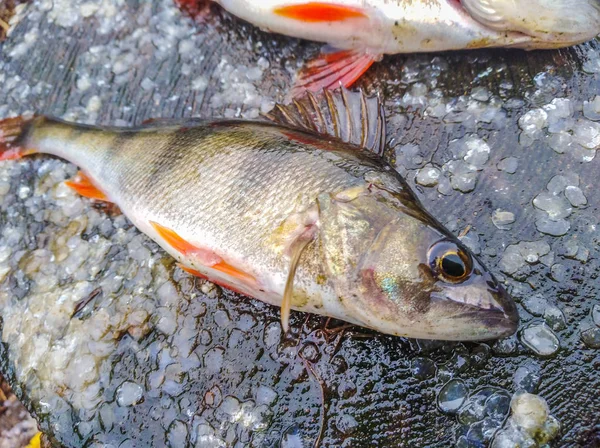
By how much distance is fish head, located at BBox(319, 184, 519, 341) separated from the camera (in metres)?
1.67

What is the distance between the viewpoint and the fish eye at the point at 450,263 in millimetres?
1666

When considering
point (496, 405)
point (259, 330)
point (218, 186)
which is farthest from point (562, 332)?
point (218, 186)

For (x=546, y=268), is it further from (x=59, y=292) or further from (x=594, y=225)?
(x=59, y=292)

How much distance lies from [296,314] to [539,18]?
1.57m

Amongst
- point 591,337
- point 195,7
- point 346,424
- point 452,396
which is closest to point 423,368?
point 452,396

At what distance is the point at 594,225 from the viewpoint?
204cm

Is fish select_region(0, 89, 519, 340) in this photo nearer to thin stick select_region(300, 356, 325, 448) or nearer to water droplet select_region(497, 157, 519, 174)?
thin stick select_region(300, 356, 325, 448)

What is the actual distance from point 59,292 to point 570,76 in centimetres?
236

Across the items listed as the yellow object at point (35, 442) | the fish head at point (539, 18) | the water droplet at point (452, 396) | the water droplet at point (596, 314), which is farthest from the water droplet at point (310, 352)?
the fish head at point (539, 18)

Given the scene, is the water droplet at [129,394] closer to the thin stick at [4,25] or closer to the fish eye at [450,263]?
the fish eye at [450,263]

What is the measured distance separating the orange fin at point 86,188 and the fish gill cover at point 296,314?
104mm

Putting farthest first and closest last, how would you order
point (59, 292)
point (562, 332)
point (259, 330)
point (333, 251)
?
point (59, 292), point (259, 330), point (562, 332), point (333, 251)

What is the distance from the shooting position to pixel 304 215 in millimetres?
1807

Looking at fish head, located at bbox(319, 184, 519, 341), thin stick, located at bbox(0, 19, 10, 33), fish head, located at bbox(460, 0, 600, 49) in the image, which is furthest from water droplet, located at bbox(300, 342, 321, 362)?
thin stick, located at bbox(0, 19, 10, 33)
